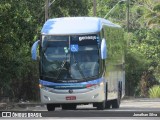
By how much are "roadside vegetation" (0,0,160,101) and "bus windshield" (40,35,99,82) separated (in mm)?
5539

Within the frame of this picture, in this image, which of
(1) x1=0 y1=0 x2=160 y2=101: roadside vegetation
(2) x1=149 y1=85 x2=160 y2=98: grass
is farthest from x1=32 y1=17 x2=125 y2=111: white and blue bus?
(2) x1=149 y1=85 x2=160 y2=98: grass

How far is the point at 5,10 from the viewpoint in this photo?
30.7 meters

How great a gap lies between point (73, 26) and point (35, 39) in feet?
35.9

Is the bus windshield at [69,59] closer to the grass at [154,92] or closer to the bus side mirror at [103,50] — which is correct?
the bus side mirror at [103,50]

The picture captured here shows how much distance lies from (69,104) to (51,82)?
1.39 metres

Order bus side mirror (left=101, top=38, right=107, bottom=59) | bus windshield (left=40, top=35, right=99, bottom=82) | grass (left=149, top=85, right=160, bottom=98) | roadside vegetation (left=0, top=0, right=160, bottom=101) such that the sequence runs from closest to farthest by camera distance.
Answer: bus side mirror (left=101, top=38, right=107, bottom=59) → bus windshield (left=40, top=35, right=99, bottom=82) → roadside vegetation (left=0, top=0, right=160, bottom=101) → grass (left=149, top=85, right=160, bottom=98)

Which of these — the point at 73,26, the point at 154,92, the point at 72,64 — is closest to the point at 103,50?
the point at 72,64

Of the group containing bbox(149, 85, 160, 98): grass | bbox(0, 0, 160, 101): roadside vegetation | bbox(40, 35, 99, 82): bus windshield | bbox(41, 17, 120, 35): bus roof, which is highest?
bbox(41, 17, 120, 35): bus roof

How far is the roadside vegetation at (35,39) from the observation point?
1241 inches

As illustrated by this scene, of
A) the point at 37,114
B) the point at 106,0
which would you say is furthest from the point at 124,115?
the point at 106,0

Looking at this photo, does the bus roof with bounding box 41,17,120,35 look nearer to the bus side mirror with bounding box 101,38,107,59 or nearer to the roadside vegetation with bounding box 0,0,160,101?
the bus side mirror with bounding box 101,38,107,59

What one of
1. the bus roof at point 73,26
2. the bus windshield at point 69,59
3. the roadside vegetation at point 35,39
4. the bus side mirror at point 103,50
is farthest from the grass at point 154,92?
the bus side mirror at point 103,50

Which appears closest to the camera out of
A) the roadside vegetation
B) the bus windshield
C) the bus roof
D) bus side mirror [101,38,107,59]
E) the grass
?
bus side mirror [101,38,107,59]

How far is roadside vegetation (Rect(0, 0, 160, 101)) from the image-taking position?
103 feet
